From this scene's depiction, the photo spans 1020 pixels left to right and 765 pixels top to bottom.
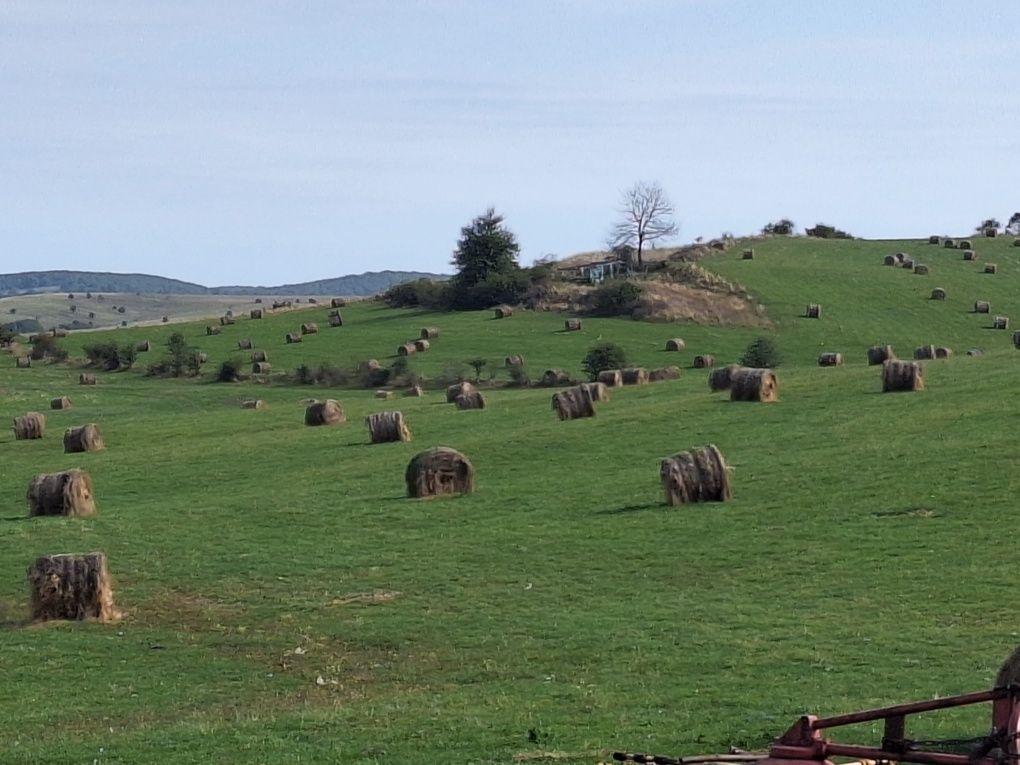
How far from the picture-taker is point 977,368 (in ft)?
167

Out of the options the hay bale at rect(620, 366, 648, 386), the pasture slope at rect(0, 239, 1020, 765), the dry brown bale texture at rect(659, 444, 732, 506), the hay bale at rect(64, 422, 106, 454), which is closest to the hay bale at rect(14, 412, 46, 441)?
the pasture slope at rect(0, 239, 1020, 765)

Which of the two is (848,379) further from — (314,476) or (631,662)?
(631,662)

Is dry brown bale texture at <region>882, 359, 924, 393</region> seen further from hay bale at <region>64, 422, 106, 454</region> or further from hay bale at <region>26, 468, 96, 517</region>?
hay bale at <region>64, 422, 106, 454</region>

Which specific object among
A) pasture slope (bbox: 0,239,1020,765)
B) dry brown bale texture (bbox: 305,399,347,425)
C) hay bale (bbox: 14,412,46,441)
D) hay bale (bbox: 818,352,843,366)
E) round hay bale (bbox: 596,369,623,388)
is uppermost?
hay bale (bbox: 818,352,843,366)

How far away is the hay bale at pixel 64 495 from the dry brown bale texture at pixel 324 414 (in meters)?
17.5

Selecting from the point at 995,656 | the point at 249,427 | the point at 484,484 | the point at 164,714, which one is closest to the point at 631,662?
the point at 995,656

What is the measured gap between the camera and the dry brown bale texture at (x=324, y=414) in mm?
53562

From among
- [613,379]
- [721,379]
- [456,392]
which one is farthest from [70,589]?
[613,379]

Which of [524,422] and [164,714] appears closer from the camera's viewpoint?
[164,714]

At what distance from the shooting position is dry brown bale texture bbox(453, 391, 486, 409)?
179 ft

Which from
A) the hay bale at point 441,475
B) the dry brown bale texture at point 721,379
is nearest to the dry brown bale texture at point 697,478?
the hay bale at point 441,475

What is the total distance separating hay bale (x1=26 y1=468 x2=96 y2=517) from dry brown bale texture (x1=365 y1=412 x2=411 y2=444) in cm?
1157

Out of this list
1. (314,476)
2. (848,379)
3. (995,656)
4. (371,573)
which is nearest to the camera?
(995,656)

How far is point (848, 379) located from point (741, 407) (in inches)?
237
